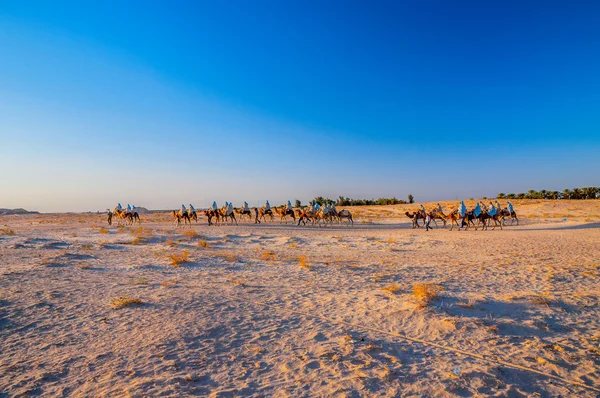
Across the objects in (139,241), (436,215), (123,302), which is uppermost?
(436,215)

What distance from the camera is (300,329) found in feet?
22.5

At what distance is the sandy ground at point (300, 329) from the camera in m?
4.91

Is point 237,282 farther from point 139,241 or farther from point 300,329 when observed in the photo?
point 139,241

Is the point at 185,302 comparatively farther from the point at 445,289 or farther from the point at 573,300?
the point at 573,300

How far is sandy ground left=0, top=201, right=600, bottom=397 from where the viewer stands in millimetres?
4910

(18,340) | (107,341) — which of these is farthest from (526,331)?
(18,340)

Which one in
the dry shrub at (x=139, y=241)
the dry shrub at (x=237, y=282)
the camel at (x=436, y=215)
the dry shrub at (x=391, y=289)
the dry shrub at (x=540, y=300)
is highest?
the camel at (x=436, y=215)

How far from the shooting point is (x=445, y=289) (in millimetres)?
9547

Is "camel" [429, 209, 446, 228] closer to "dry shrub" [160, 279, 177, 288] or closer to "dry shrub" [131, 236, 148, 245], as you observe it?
"dry shrub" [131, 236, 148, 245]

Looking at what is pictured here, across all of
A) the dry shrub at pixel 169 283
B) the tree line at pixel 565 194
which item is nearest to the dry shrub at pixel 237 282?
the dry shrub at pixel 169 283

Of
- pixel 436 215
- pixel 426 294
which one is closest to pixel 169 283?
pixel 426 294

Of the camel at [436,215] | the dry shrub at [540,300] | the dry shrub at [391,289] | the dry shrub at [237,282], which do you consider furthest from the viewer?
the camel at [436,215]

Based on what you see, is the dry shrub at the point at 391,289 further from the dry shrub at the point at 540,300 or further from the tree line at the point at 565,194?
the tree line at the point at 565,194

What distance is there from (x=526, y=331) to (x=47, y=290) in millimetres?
11103
